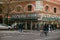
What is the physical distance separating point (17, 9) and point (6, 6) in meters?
6.87

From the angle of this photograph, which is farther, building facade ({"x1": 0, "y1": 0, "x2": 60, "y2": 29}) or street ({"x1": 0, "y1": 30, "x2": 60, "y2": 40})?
building facade ({"x1": 0, "y1": 0, "x2": 60, "y2": 29})

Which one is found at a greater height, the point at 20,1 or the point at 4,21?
the point at 20,1

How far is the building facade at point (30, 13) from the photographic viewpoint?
5841cm

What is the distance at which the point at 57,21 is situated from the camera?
65250 millimetres

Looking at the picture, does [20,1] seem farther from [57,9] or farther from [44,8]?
[57,9]

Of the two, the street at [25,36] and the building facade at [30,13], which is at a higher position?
the building facade at [30,13]

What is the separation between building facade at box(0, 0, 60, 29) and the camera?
58.4 m

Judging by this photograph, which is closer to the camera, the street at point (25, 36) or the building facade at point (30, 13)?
the street at point (25, 36)

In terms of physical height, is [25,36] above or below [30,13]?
below

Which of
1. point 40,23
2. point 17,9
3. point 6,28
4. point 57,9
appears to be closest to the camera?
point 6,28

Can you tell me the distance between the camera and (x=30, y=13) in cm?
5991

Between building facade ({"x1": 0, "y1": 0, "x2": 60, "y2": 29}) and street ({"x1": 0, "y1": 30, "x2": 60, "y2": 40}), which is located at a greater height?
building facade ({"x1": 0, "y1": 0, "x2": 60, "y2": 29})

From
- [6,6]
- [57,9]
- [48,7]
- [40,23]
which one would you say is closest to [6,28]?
[6,6]

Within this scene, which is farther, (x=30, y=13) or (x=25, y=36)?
(x=30, y=13)
